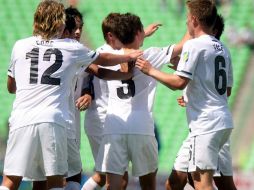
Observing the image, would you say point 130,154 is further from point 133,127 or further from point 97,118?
point 97,118

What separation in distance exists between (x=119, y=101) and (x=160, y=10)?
7.09 m

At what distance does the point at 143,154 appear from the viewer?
24.0 feet

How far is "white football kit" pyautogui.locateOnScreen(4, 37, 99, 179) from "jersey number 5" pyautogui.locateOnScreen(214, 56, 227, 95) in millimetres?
1157

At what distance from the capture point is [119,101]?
738 cm

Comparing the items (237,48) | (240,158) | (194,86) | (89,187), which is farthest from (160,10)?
(194,86)

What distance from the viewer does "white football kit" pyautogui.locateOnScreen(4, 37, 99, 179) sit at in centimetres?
656

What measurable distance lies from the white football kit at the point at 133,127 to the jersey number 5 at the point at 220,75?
2.38ft

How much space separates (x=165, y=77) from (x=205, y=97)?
0.39 m

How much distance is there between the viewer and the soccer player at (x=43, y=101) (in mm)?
6555

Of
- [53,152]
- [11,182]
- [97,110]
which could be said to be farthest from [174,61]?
[11,182]

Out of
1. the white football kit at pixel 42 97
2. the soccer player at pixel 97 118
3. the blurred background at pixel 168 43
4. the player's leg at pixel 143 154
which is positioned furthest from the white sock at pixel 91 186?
the blurred background at pixel 168 43

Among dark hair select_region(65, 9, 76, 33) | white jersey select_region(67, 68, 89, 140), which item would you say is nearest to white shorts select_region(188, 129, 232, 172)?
white jersey select_region(67, 68, 89, 140)

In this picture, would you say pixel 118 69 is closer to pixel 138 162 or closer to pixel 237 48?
pixel 138 162

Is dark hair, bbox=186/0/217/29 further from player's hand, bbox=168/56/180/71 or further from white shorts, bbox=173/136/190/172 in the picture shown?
white shorts, bbox=173/136/190/172
